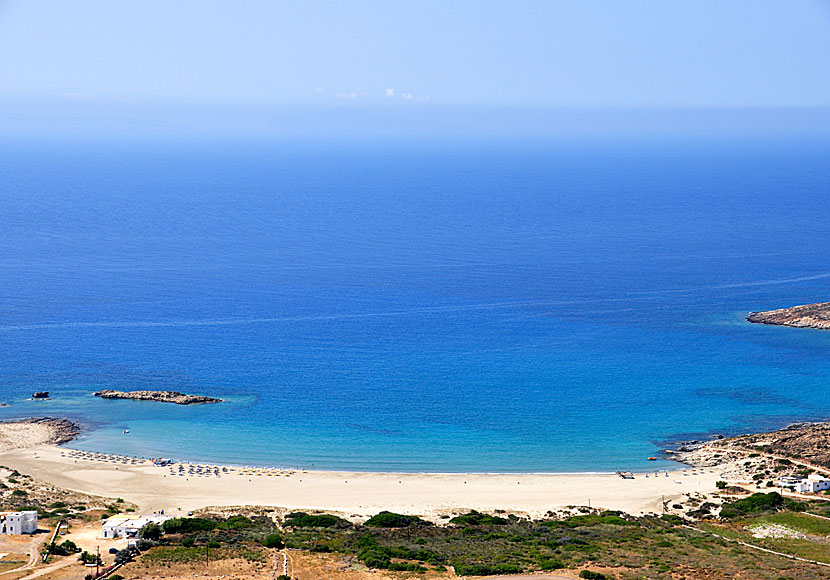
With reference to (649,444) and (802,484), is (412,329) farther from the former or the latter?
(802,484)

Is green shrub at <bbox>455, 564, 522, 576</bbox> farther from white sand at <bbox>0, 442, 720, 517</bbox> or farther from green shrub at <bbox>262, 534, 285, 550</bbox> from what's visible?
white sand at <bbox>0, 442, 720, 517</bbox>

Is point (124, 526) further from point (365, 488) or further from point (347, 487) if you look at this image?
point (365, 488)

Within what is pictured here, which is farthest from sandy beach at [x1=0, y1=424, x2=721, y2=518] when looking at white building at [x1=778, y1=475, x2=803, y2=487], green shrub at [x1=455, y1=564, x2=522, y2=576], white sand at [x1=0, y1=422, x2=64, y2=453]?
green shrub at [x1=455, y1=564, x2=522, y2=576]

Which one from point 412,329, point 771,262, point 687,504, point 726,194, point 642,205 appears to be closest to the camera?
point 687,504

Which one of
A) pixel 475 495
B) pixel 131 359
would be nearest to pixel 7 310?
pixel 131 359

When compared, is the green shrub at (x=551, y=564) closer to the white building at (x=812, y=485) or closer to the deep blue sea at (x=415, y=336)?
the white building at (x=812, y=485)

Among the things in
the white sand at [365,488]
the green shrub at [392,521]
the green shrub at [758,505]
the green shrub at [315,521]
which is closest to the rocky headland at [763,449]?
the white sand at [365,488]

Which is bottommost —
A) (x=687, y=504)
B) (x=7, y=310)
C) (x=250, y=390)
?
(x=687, y=504)
